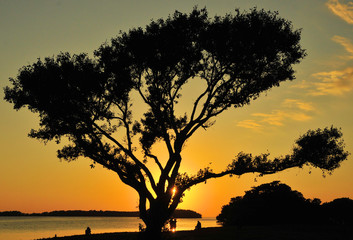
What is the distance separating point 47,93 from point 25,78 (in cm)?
234

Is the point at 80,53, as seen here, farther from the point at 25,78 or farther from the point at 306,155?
the point at 306,155

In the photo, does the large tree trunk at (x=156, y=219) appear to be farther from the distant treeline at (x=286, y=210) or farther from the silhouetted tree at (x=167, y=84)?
the distant treeline at (x=286, y=210)

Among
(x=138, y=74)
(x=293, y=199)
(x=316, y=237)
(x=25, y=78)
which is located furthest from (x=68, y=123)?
(x=293, y=199)

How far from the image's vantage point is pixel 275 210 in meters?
72.2

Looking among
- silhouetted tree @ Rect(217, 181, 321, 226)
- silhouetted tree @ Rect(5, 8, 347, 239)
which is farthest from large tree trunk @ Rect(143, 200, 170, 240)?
silhouetted tree @ Rect(217, 181, 321, 226)

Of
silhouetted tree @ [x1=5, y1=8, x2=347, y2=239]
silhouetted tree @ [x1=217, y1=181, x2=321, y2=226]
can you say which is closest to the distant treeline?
silhouetted tree @ [x1=217, y1=181, x2=321, y2=226]

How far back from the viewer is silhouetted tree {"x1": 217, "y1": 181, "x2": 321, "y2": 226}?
235 ft

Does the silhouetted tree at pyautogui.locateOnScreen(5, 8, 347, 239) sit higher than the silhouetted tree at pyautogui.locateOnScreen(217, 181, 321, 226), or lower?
higher

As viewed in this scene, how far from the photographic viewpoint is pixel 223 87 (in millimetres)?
31016

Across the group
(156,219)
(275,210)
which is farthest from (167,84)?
(275,210)

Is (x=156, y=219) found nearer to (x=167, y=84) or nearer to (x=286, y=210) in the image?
(x=167, y=84)

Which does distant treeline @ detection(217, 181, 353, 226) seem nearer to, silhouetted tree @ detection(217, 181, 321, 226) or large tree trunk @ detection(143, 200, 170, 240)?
silhouetted tree @ detection(217, 181, 321, 226)

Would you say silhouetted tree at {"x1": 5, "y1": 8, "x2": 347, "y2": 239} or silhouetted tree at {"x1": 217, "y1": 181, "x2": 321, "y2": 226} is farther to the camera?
silhouetted tree at {"x1": 217, "y1": 181, "x2": 321, "y2": 226}

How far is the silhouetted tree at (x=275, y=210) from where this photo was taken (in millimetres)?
71625
